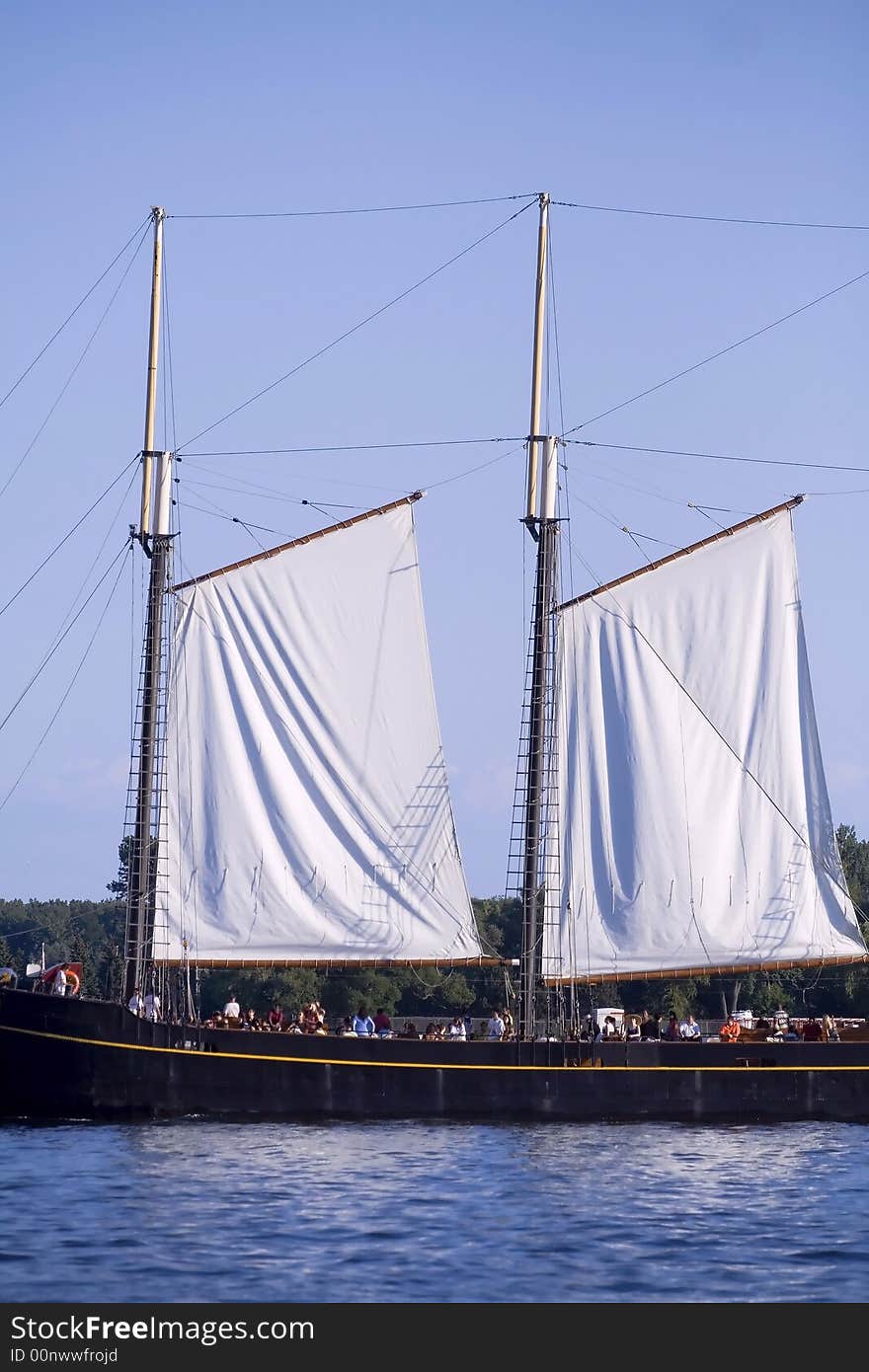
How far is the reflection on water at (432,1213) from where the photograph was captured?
96.4ft

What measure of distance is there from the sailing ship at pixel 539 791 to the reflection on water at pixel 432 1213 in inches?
229

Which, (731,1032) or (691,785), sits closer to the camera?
(731,1032)

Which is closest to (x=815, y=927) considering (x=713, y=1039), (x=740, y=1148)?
(x=713, y=1039)

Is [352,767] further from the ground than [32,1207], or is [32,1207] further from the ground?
[352,767]

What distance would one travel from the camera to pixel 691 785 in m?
55.5

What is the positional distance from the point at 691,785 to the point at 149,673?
1653 cm

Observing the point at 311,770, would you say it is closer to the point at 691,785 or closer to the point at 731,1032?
the point at 691,785

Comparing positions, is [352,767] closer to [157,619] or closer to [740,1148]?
[157,619]

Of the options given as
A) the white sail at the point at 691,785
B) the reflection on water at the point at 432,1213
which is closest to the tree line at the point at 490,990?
the white sail at the point at 691,785

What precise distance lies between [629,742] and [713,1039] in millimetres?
9109

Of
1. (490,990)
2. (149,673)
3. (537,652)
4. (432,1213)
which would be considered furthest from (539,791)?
(490,990)

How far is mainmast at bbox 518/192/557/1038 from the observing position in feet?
179

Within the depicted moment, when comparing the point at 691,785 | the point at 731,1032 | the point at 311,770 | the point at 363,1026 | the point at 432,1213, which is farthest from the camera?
the point at 691,785
